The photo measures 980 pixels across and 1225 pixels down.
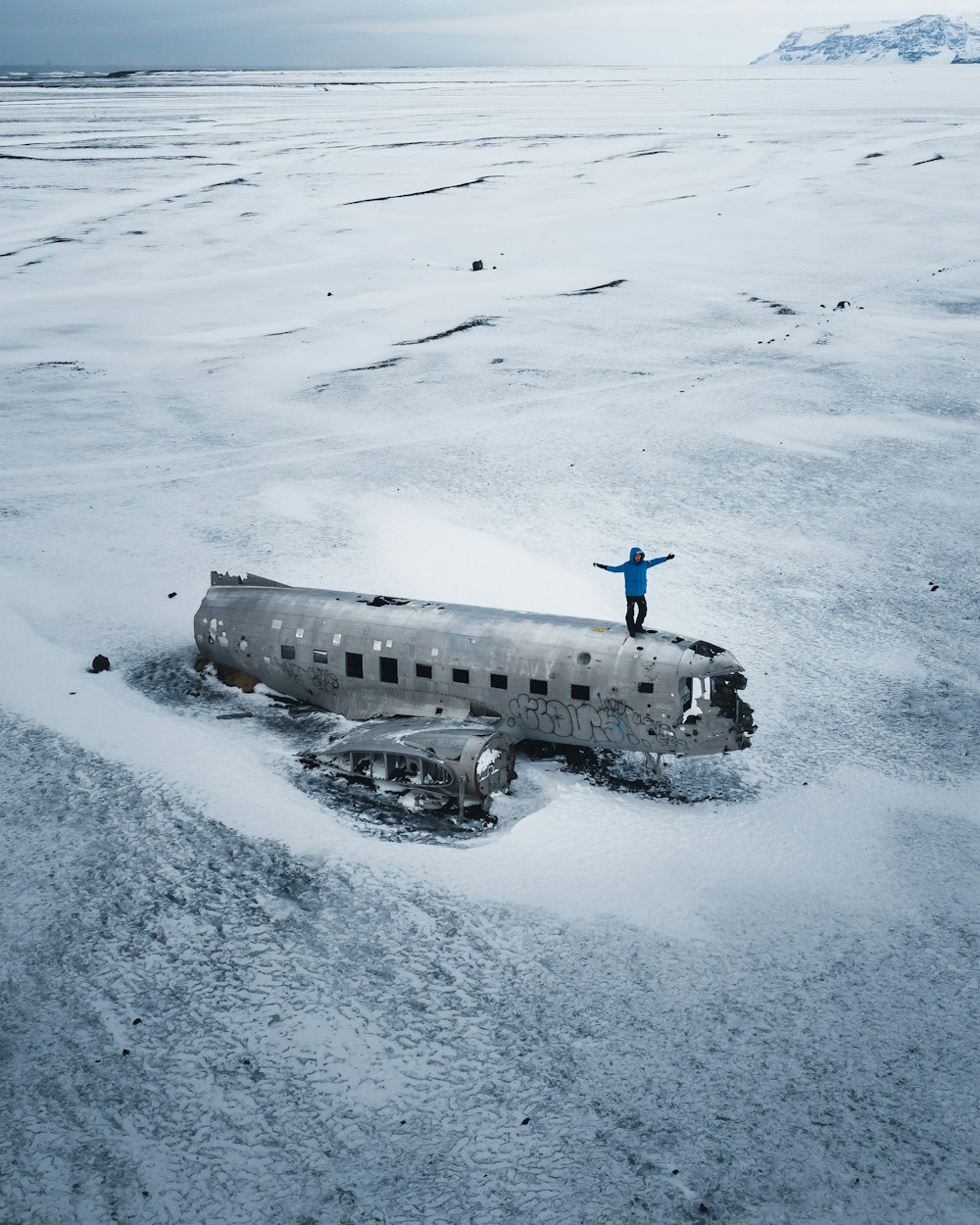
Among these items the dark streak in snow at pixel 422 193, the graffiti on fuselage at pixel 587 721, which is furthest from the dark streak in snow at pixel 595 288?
the graffiti on fuselage at pixel 587 721

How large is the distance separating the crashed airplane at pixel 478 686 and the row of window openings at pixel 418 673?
0.03 meters

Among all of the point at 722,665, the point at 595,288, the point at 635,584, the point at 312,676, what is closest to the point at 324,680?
the point at 312,676

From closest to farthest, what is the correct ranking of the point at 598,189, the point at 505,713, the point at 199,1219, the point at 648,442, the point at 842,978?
the point at 199,1219, the point at 842,978, the point at 505,713, the point at 648,442, the point at 598,189

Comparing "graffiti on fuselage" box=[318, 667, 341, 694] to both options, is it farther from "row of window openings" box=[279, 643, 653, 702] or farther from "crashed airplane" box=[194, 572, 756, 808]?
"row of window openings" box=[279, 643, 653, 702]

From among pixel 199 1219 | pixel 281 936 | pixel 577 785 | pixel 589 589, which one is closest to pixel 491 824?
pixel 577 785

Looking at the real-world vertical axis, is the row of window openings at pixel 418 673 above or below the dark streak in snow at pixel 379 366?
below

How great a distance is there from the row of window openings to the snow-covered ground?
2507 millimetres

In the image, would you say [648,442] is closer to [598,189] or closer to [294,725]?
[294,725]

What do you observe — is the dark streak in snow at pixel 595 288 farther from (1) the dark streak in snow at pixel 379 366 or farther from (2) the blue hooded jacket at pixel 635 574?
(2) the blue hooded jacket at pixel 635 574

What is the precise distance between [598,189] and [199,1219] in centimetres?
11253

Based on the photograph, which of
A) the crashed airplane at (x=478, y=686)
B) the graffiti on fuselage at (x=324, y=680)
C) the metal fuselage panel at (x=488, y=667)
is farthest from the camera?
the graffiti on fuselage at (x=324, y=680)

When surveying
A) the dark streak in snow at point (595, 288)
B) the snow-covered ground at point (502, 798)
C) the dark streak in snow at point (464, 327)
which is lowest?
the snow-covered ground at point (502, 798)

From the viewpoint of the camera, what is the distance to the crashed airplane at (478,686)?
95.2ft

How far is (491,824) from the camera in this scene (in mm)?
28266
